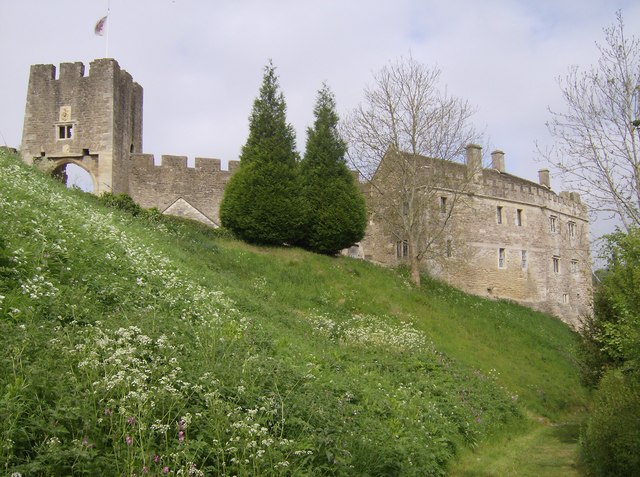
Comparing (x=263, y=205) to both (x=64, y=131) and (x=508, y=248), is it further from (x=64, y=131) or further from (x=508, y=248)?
(x=508, y=248)

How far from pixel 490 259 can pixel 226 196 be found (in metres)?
16.2

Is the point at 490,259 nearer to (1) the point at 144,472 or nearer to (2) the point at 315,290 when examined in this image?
(2) the point at 315,290

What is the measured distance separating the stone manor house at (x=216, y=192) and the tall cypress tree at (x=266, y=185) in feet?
17.7

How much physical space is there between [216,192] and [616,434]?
81.8ft

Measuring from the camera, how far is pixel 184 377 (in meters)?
6.44

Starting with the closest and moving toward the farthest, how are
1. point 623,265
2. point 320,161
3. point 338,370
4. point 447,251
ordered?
point 338,370, point 623,265, point 320,161, point 447,251

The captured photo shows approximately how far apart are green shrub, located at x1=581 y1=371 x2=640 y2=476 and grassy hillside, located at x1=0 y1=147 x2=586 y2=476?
2199 mm

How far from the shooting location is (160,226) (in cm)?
2006

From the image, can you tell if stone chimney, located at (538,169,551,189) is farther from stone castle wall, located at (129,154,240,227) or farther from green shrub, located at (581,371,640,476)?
green shrub, located at (581,371,640,476)

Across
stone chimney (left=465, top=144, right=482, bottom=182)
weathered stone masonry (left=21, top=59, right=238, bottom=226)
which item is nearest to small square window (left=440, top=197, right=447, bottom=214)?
stone chimney (left=465, top=144, right=482, bottom=182)

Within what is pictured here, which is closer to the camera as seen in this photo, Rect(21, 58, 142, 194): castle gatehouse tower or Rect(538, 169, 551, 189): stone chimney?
Rect(21, 58, 142, 194): castle gatehouse tower

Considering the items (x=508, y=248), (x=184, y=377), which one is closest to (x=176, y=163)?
(x=508, y=248)

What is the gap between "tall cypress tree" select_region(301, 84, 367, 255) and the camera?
979 inches

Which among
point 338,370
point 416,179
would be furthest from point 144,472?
point 416,179
